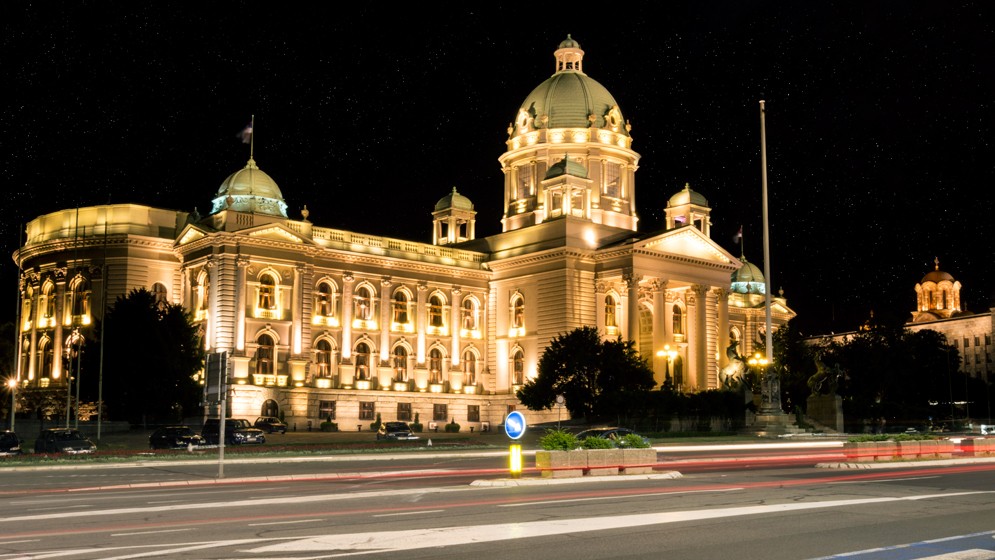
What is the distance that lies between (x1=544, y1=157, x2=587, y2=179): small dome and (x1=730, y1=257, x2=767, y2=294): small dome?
38.0 meters

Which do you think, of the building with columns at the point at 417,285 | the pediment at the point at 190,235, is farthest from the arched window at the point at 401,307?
the pediment at the point at 190,235

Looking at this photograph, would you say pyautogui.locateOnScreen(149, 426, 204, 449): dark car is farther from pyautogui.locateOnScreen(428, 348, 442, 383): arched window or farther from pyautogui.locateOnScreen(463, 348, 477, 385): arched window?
pyautogui.locateOnScreen(463, 348, 477, 385): arched window

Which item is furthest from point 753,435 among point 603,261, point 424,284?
point 424,284

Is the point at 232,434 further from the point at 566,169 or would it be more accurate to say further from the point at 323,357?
the point at 566,169

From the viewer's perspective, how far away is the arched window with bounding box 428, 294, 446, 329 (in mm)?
93500

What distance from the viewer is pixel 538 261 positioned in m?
91.1

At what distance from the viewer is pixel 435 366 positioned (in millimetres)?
92625

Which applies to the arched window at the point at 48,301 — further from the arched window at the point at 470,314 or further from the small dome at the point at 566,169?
the small dome at the point at 566,169

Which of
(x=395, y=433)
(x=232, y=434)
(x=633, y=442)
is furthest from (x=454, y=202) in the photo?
(x=633, y=442)

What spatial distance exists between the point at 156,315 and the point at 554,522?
58.6 m

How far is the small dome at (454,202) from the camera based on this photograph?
10512cm

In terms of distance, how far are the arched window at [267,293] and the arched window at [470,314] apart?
1995 centimetres

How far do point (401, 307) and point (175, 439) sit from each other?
39586 mm

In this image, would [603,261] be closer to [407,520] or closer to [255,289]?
[255,289]
